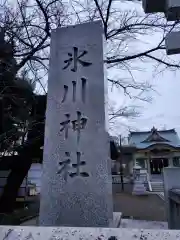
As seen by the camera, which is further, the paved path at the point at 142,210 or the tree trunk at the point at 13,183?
the paved path at the point at 142,210

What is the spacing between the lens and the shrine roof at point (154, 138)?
2563 centimetres

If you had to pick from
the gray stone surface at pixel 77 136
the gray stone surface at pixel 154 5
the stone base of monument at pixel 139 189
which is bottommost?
the stone base of monument at pixel 139 189

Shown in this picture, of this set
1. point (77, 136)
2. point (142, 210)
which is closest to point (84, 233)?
point (77, 136)

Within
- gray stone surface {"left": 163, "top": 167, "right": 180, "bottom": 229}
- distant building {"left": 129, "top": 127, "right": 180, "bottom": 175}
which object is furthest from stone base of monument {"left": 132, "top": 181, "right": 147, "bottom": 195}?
gray stone surface {"left": 163, "top": 167, "right": 180, "bottom": 229}

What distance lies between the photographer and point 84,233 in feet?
5.06

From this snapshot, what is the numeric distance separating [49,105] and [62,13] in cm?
468

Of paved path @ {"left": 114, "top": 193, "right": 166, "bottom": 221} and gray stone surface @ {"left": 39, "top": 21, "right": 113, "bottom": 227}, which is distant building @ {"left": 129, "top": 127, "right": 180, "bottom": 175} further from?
gray stone surface @ {"left": 39, "top": 21, "right": 113, "bottom": 227}

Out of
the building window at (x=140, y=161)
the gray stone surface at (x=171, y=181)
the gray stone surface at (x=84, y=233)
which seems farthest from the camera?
the building window at (x=140, y=161)

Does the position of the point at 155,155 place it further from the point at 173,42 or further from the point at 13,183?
the point at 173,42

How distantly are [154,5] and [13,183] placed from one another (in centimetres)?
713

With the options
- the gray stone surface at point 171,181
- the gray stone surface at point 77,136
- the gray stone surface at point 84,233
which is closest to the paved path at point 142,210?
the gray stone surface at point 171,181

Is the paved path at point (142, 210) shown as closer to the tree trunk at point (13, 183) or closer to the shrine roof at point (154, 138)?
the tree trunk at point (13, 183)

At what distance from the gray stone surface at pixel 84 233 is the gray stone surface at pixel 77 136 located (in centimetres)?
146

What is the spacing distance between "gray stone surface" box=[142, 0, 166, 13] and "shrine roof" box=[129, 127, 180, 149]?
23010mm
